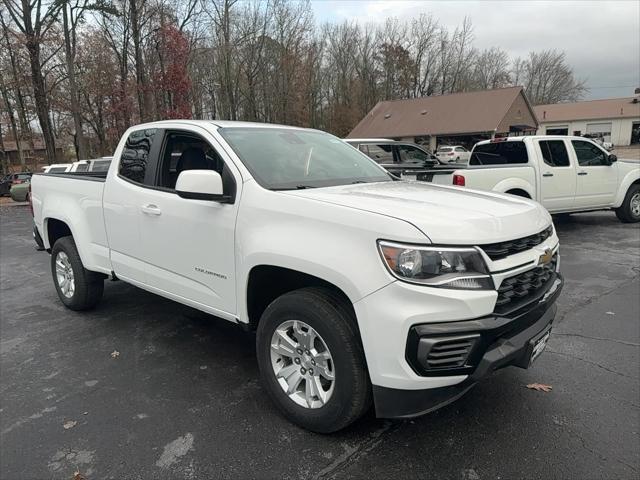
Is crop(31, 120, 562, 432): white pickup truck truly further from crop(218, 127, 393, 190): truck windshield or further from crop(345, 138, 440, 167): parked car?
crop(345, 138, 440, 167): parked car

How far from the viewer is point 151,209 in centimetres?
366

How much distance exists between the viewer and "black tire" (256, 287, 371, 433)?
7.98 feet

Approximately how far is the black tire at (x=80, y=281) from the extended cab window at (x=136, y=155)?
1.21m

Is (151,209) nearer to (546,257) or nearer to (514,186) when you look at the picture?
(546,257)

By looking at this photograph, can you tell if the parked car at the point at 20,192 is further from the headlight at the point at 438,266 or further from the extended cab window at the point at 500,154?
the headlight at the point at 438,266

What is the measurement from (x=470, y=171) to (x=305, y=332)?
6.13m

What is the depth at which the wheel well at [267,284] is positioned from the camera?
2871 millimetres

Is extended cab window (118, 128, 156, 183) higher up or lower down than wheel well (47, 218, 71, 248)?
higher up

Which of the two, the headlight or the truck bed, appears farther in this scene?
the truck bed

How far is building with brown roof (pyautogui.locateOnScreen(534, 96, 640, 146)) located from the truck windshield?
180ft

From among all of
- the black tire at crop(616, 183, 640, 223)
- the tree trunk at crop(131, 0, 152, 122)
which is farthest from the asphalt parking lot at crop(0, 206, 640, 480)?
the tree trunk at crop(131, 0, 152, 122)

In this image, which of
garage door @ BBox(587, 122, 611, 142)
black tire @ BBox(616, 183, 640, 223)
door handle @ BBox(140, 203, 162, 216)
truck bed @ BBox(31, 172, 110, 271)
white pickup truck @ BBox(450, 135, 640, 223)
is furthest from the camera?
garage door @ BBox(587, 122, 611, 142)

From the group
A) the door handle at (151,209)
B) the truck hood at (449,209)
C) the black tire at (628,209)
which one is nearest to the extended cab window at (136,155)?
the door handle at (151,209)

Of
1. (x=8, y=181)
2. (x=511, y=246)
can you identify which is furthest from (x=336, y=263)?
(x=8, y=181)
